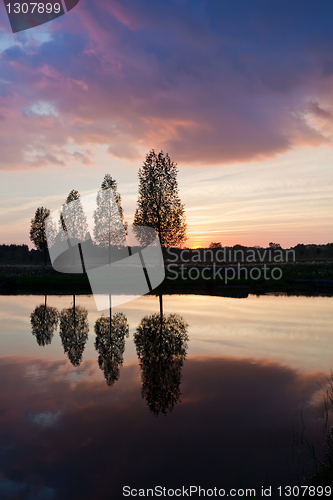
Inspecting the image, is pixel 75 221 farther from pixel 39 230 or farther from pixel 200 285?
pixel 200 285

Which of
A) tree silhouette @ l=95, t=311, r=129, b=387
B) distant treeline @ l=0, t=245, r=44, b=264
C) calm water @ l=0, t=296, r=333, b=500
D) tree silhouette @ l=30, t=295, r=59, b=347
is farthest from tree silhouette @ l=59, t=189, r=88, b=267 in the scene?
distant treeline @ l=0, t=245, r=44, b=264

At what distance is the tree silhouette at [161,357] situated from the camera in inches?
307

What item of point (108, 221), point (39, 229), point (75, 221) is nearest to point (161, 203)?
point (108, 221)

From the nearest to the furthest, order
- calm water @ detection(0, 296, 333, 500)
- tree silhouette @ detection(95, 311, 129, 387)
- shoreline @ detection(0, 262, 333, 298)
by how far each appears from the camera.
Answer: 1. calm water @ detection(0, 296, 333, 500)
2. tree silhouette @ detection(95, 311, 129, 387)
3. shoreline @ detection(0, 262, 333, 298)

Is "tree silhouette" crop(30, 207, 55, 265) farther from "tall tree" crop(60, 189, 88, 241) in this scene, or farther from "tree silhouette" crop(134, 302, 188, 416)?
"tree silhouette" crop(134, 302, 188, 416)

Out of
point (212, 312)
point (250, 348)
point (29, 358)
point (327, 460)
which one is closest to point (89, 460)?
point (327, 460)

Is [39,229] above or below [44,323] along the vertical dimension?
above

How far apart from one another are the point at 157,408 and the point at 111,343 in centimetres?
575

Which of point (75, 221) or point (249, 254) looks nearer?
point (75, 221)

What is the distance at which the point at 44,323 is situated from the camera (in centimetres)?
1691

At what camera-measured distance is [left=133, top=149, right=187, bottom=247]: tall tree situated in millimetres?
43250

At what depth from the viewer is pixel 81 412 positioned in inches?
276

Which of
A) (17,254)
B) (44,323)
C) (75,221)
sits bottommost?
(44,323)

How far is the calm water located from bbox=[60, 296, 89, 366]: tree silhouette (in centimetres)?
9
